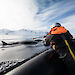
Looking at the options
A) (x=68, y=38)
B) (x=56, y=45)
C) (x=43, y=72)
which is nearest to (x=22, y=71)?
(x=43, y=72)

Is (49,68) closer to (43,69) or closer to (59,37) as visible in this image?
(43,69)

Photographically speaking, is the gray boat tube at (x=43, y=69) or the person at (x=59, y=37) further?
the person at (x=59, y=37)

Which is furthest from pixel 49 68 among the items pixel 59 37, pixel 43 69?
pixel 59 37

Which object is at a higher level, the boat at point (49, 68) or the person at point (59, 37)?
the person at point (59, 37)

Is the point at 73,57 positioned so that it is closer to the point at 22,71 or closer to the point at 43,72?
the point at 43,72

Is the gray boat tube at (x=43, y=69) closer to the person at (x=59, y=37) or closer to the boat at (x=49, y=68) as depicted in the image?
the boat at (x=49, y=68)

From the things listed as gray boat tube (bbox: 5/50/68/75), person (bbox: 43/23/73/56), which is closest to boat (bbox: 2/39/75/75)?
gray boat tube (bbox: 5/50/68/75)

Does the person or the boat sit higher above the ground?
the person

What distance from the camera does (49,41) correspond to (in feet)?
6.38

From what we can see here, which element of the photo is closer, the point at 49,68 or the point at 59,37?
the point at 49,68

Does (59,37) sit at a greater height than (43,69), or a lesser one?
greater

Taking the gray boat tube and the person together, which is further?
the person

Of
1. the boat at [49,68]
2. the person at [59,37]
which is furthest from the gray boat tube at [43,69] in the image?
the person at [59,37]

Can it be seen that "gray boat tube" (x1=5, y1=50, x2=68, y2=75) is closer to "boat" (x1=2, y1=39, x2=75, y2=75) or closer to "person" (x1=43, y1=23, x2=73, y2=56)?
"boat" (x1=2, y1=39, x2=75, y2=75)
